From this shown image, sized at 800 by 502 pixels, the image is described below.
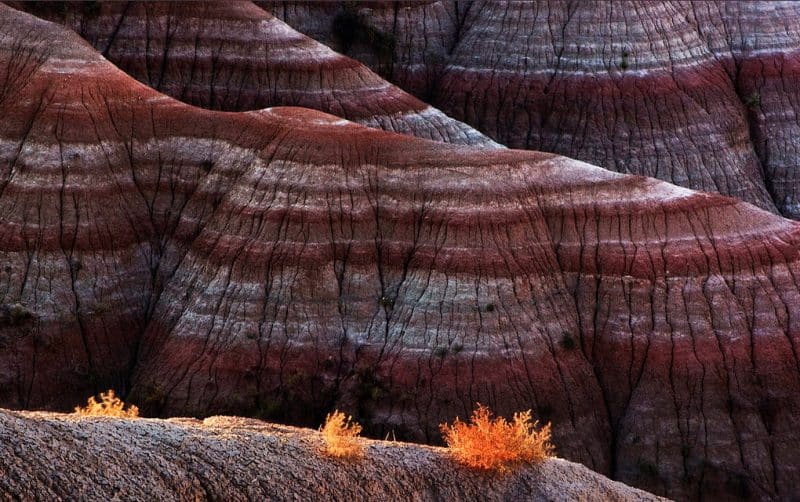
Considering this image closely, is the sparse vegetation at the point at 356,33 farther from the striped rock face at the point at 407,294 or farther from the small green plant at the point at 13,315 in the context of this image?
the small green plant at the point at 13,315

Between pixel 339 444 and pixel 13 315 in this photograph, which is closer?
pixel 339 444

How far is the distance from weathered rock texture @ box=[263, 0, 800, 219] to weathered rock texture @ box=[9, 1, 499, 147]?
8595mm

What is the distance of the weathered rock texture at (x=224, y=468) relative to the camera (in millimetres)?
22797

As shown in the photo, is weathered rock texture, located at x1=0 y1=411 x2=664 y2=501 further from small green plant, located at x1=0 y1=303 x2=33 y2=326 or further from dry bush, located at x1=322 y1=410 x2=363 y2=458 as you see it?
small green plant, located at x1=0 y1=303 x2=33 y2=326

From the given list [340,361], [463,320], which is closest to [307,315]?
[340,361]

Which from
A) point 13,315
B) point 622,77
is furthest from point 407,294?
point 622,77

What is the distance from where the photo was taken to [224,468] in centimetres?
2527

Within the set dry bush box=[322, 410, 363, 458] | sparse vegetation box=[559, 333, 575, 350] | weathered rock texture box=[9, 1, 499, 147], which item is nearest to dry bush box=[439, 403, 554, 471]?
dry bush box=[322, 410, 363, 458]

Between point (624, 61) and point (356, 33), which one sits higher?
point (356, 33)

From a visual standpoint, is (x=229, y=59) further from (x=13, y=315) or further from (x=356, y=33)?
(x=13, y=315)

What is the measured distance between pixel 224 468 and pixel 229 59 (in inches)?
1457

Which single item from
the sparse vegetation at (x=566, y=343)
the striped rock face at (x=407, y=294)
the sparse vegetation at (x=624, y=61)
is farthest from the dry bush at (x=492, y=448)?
the sparse vegetation at (x=624, y=61)

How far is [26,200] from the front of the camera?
1928 inches

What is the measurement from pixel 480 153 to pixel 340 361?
811 centimetres
